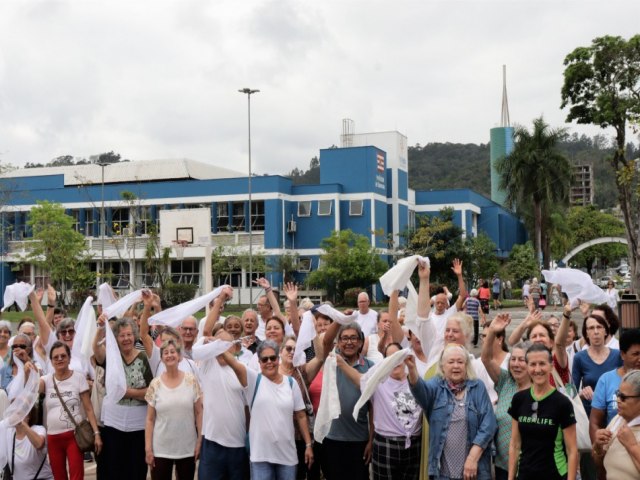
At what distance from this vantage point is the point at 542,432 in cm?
520

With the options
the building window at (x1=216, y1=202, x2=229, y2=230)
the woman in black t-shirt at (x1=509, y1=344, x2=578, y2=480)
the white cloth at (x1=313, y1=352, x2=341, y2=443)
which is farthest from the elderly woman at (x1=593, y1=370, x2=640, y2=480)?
the building window at (x1=216, y1=202, x2=229, y2=230)

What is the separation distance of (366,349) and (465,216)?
51546 mm

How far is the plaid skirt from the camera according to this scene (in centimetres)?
606

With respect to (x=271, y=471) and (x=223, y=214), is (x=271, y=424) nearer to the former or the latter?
(x=271, y=471)

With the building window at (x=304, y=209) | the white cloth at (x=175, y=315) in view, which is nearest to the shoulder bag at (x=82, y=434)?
the white cloth at (x=175, y=315)

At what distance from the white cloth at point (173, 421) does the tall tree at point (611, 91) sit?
2211cm

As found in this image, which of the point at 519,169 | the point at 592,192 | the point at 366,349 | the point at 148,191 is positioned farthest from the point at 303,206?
the point at 592,192

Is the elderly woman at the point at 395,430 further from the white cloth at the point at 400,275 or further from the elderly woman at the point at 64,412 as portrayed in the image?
the elderly woman at the point at 64,412

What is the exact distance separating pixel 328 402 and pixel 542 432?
175 centimetres

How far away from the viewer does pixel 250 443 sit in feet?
20.9

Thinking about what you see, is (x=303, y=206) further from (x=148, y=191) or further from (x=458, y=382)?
(x=458, y=382)

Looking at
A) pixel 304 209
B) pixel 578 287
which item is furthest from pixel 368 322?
pixel 304 209

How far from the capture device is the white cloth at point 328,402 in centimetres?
622

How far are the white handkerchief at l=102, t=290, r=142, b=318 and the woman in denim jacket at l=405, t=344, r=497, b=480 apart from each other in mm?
3147
